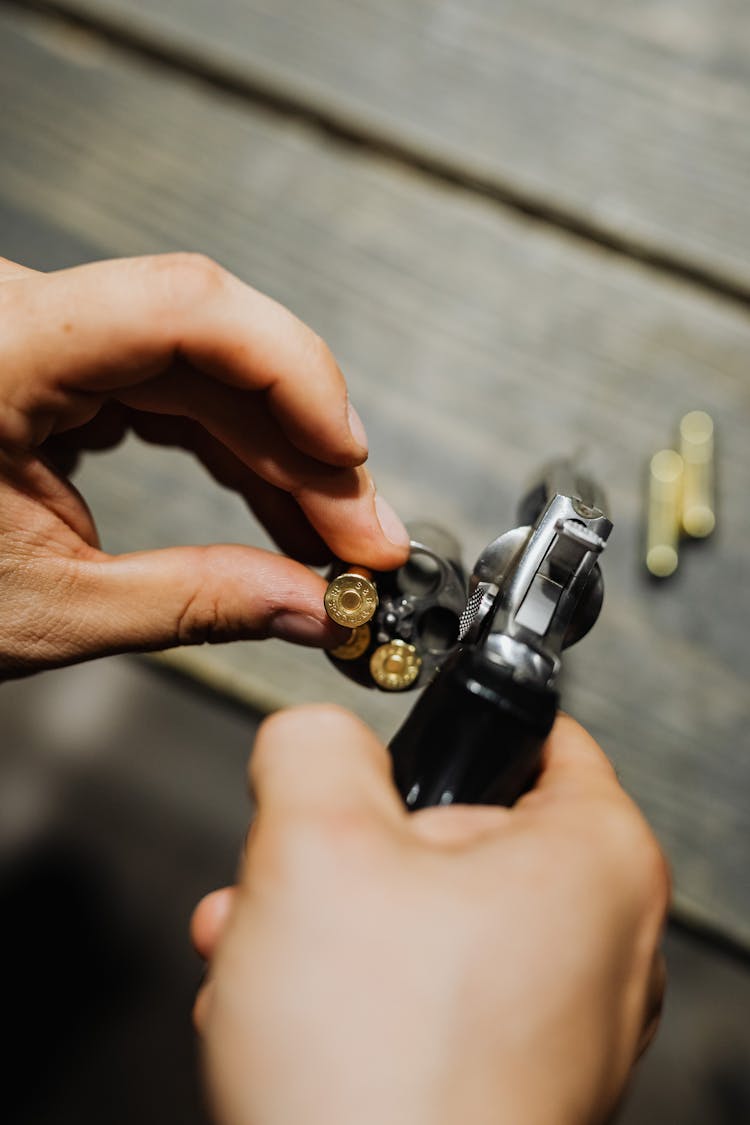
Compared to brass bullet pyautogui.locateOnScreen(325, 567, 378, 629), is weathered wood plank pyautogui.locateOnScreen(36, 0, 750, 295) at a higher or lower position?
higher

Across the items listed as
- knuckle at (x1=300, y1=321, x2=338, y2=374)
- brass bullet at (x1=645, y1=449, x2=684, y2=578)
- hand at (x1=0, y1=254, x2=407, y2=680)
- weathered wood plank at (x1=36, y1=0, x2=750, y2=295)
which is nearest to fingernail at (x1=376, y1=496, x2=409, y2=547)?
hand at (x1=0, y1=254, x2=407, y2=680)

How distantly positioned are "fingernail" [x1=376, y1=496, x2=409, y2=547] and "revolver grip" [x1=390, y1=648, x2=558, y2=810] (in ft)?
0.49

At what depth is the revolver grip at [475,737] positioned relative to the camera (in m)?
0.39

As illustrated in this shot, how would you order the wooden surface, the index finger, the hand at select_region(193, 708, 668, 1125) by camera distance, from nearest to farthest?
the hand at select_region(193, 708, 668, 1125) → the index finger → the wooden surface

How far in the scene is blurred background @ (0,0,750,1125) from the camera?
2.48ft

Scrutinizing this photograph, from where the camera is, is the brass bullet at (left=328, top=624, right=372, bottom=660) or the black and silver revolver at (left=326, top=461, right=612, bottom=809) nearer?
→ the black and silver revolver at (left=326, top=461, right=612, bottom=809)

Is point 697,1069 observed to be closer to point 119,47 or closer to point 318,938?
point 318,938

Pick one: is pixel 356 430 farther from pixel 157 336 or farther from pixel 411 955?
pixel 411 955

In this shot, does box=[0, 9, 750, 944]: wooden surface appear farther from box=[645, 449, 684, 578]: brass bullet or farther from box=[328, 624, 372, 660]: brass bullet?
box=[328, 624, 372, 660]: brass bullet

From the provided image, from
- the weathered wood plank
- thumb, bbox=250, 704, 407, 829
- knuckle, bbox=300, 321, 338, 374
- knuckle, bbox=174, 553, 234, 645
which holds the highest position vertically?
the weathered wood plank

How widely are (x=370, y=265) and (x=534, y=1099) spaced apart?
2.41 ft

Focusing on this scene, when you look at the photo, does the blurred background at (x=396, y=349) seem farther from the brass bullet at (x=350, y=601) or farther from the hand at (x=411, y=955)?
the hand at (x=411, y=955)

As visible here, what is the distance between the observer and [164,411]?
58 centimetres

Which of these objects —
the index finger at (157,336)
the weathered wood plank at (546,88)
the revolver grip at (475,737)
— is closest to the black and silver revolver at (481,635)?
the revolver grip at (475,737)
